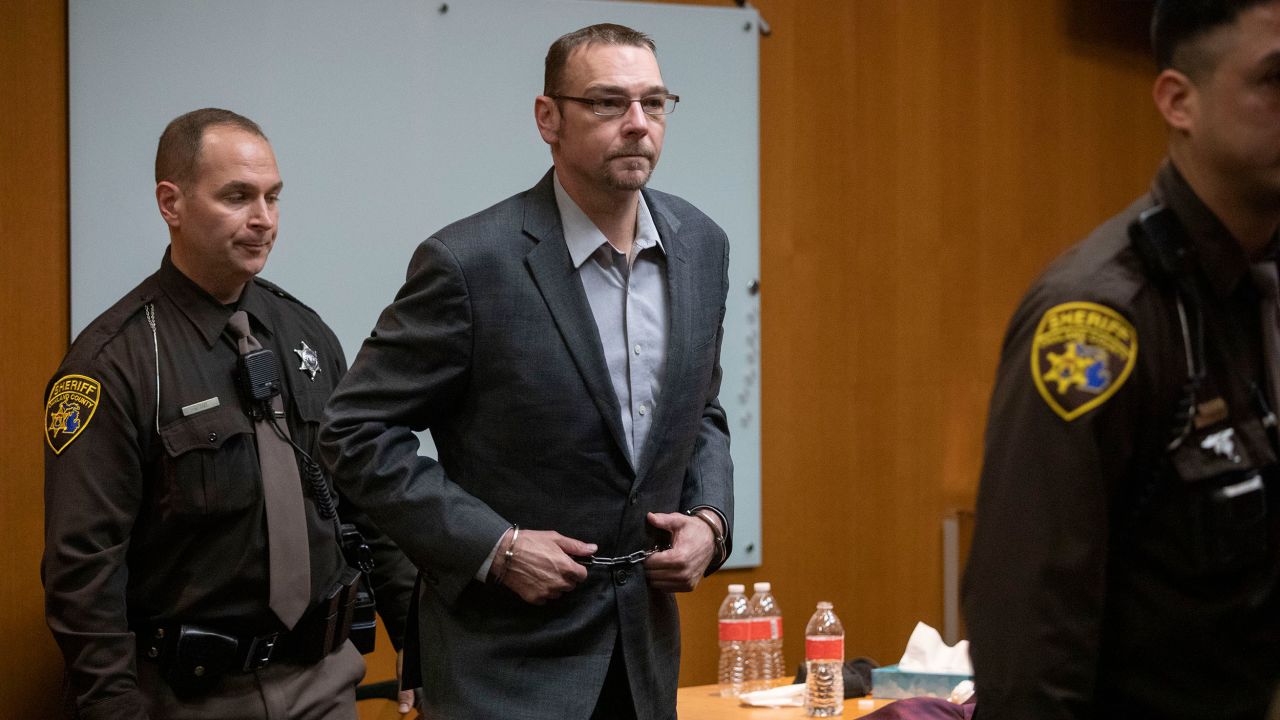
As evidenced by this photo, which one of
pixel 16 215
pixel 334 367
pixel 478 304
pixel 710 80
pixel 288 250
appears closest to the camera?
pixel 478 304

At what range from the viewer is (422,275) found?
2090 mm

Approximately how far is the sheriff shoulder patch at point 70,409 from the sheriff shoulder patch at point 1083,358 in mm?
1852

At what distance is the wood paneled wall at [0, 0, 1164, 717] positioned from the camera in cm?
406

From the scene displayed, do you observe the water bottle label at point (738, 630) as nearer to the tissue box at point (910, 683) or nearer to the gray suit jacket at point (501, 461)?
the tissue box at point (910, 683)

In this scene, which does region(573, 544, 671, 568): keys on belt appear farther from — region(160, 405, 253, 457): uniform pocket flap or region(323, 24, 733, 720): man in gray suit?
region(160, 405, 253, 457): uniform pocket flap

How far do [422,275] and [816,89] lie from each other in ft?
7.58

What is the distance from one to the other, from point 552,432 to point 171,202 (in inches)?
44.4

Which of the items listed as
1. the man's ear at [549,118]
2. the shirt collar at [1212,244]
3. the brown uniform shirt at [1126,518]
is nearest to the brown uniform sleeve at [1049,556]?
the brown uniform shirt at [1126,518]

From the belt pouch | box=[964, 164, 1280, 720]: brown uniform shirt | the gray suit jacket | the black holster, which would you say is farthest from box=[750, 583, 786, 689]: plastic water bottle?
box=[964, 164, 1280, 720]: brown uniform shirt

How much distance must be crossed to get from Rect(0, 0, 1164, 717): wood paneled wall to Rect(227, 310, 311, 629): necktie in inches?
60.8

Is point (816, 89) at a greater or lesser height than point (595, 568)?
greater

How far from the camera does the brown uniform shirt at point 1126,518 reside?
126 cm

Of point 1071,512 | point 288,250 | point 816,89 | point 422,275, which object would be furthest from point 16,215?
point 1071,512

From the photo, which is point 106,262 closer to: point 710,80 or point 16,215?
point 16,215
